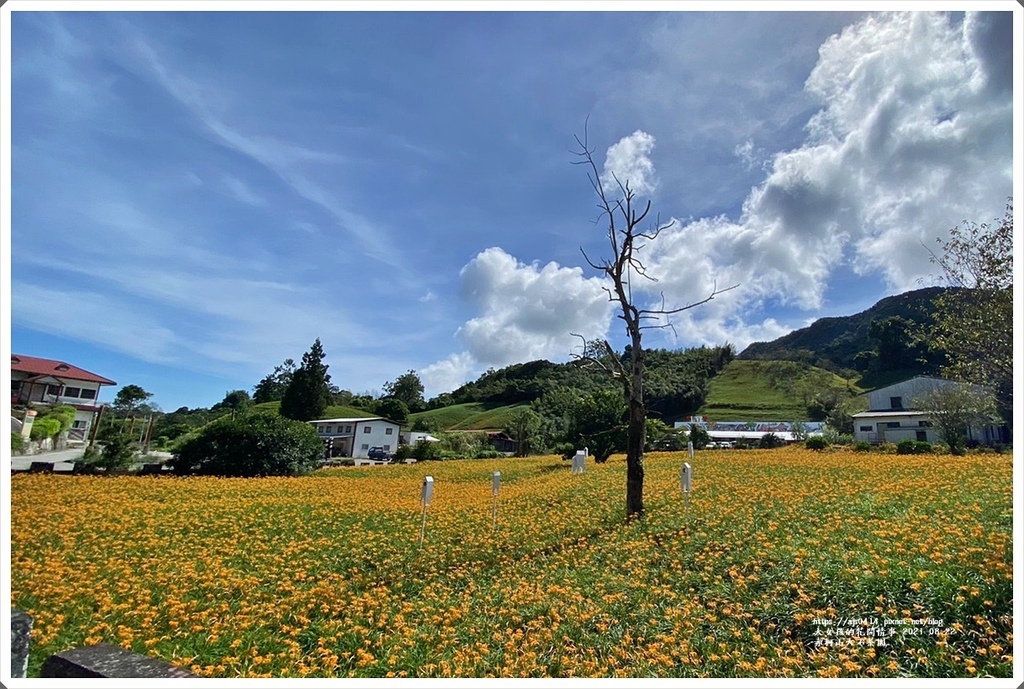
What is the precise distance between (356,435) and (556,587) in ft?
134

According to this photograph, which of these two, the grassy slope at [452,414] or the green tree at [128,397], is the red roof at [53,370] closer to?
the green tree at [128,397]

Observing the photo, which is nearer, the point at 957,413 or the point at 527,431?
the point at 957,413

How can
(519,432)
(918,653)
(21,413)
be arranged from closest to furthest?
(918,653) → (21,413) → (519,432)

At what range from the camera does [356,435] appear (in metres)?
43.3

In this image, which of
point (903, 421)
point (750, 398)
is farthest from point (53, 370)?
point (750, 398)

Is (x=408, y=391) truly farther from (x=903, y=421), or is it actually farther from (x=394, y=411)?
(x=903, y=421)

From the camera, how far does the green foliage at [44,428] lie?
97.0 feet

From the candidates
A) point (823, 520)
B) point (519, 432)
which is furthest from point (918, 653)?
point (519, 432)

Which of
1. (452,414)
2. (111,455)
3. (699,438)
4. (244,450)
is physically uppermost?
(452,414)

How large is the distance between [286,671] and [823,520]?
7317mm

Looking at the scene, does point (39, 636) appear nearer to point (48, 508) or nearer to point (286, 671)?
point (286, 671)

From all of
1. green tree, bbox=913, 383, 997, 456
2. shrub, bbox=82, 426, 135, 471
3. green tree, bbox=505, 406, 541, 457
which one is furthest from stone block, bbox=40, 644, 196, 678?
green tree, bbox=505, 406, 541, 457

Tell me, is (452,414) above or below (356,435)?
above

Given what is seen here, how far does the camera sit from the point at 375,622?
15.8ft
